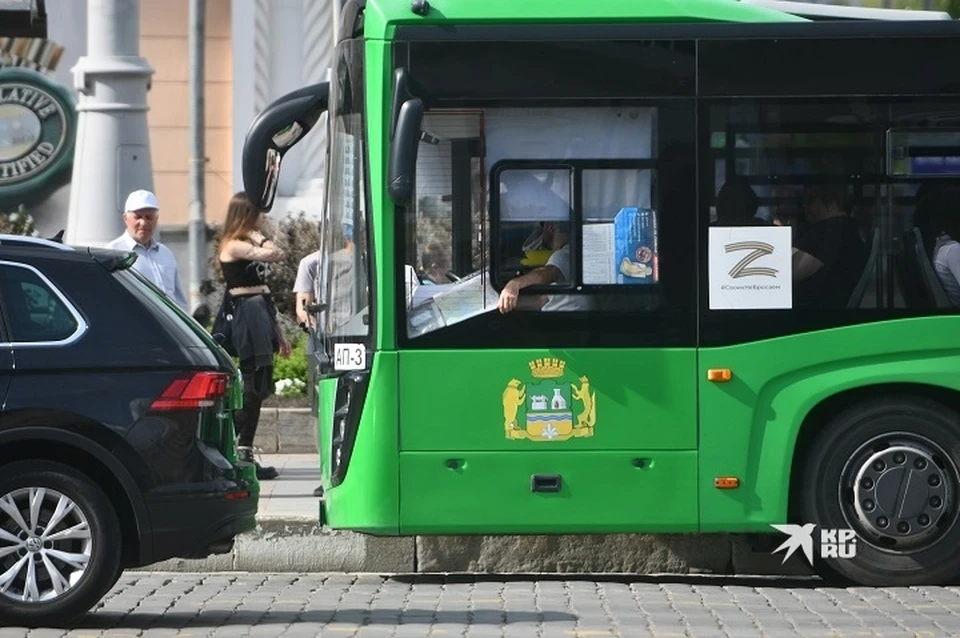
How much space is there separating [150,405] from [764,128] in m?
3.31

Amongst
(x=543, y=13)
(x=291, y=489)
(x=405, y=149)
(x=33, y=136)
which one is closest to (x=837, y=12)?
(x=543, y=13)

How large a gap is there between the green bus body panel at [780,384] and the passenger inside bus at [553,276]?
67 centimetres

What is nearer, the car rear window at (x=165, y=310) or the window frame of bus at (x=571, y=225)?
the car rear window at (x=165, y=310)

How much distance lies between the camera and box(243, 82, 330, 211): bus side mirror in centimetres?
1074

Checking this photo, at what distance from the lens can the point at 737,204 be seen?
33.9ft

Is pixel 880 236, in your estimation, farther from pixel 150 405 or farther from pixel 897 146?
pixel 150 405

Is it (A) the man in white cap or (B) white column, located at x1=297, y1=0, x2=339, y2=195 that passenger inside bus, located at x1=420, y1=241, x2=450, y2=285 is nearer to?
(A) the man in white cap

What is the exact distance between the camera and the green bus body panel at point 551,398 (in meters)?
10.2

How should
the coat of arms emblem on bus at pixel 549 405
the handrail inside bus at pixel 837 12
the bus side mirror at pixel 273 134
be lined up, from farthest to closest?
the bus side mirror at pixel 273 134 < the handrail inside bus at pixel 837 12 < the coat of arms emblem on bus at pixel 549 405

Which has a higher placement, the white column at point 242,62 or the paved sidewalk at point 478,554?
the white column at point 242,62

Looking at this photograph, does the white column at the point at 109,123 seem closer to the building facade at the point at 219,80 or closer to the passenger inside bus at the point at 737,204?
the passenger inside bus at the point at 737,204

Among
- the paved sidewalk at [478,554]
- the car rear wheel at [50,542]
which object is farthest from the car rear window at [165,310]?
the paved sidewalk at [478,554]

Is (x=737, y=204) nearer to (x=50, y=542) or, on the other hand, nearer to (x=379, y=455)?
(x=379, y=455)

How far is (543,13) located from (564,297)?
4.44 ft
